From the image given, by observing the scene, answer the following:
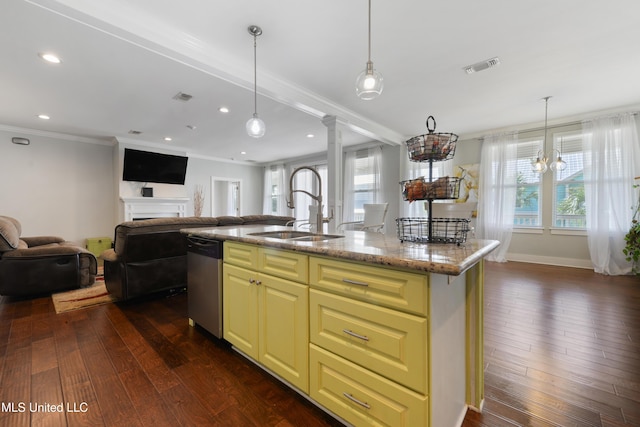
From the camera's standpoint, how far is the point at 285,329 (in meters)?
1.47

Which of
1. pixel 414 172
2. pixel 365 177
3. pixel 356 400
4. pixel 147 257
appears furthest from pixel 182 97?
pixel 414 172

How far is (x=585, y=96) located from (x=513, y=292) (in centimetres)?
A: 302

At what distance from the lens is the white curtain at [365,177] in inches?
242

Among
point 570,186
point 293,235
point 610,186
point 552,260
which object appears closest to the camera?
point 293,235

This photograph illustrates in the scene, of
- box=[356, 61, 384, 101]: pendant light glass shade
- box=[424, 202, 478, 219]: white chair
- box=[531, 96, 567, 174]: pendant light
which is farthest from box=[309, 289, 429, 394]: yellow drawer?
box=[531, 96, 567, 174]: pendant light

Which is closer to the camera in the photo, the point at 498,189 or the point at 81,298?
the point at 81,298

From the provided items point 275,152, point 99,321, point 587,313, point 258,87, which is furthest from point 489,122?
point 99,321

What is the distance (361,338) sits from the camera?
1.13 meters

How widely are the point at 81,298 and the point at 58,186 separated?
3.80 m

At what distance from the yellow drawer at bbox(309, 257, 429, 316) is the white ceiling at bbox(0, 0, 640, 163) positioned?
6.80 feet

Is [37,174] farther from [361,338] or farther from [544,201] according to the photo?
[544,201]

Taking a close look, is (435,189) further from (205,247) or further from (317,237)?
(205,247)

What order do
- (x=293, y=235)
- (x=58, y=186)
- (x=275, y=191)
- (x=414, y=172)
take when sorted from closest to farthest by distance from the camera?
1. (x=293, y=235)
2. (x=58, y=186)
3. (x=414, y=172)
4. (x=275, y=191)

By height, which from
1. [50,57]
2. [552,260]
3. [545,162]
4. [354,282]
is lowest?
[552,260]
